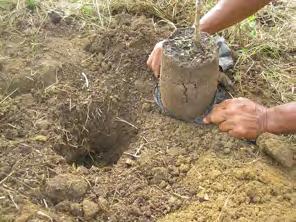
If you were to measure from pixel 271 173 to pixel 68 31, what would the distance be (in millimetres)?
1504

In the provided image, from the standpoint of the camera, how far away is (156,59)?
2.65 meters

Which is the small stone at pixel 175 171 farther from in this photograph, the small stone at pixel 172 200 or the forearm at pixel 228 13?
the forearm at pixel 228 13

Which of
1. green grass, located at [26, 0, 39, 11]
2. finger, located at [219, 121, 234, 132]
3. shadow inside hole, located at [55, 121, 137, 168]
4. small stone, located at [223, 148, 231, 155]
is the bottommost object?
shadow inside hole, located at [55, 121, 137, 168]

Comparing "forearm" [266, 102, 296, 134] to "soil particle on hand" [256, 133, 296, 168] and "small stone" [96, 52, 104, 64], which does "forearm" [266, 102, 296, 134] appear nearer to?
"soil particle on hand" [256, 133, 296, 168]

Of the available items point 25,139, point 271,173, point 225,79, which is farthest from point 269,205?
point 25,139

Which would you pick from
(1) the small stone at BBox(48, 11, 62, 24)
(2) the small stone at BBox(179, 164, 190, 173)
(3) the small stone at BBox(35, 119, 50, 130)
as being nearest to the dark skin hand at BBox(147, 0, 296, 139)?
(2) the small stone at BBox(179, 164, 190, 173)

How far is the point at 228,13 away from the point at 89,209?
1.17 meters

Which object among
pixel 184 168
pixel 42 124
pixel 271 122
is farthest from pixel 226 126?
pixel 42 124

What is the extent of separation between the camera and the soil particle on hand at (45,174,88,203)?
6.95ft

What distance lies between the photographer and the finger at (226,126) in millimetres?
2400

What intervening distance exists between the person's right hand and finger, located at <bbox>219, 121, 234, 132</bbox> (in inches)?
18.8

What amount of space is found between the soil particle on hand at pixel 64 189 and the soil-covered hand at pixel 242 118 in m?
0.73

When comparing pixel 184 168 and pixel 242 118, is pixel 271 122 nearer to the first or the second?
pixel 242 118

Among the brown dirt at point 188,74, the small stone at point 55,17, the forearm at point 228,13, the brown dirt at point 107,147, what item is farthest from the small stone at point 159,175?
the small stone at point 55,17
